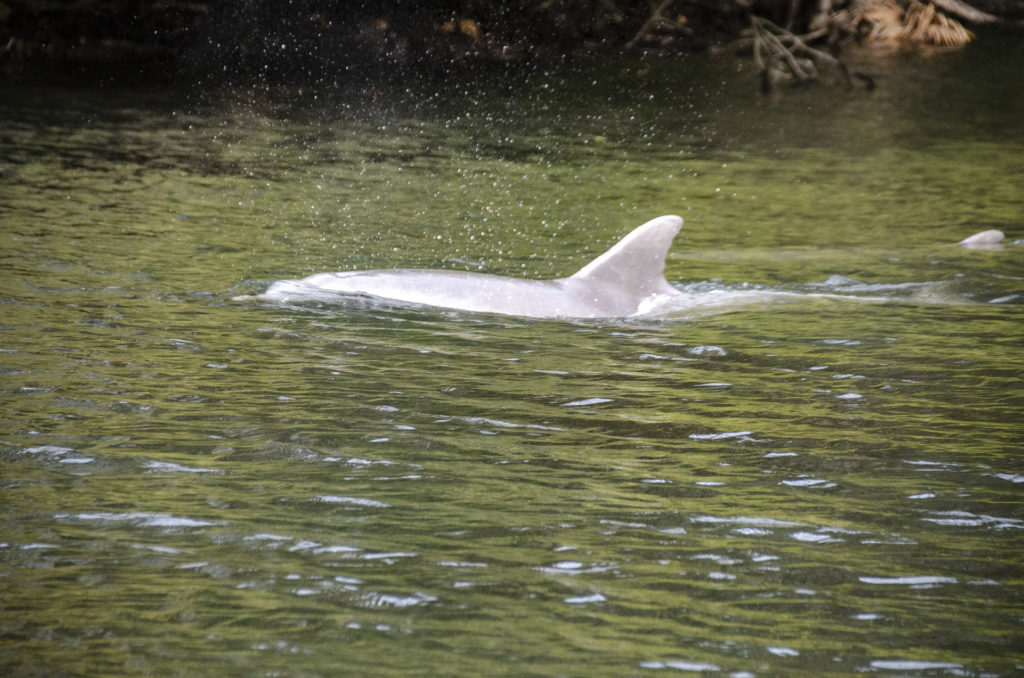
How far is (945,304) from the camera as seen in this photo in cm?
1137

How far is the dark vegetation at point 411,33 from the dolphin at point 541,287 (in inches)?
812

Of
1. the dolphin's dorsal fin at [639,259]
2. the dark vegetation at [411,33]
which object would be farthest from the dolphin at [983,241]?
the dark vegetation at [411,33]

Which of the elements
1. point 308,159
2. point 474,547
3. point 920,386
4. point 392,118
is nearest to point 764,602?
point 474,547

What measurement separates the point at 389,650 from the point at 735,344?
5.66 meters

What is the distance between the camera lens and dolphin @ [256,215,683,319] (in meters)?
10.3

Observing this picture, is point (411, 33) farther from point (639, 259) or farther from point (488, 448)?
point (488, 448)

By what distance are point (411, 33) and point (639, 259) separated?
2529 centimetres

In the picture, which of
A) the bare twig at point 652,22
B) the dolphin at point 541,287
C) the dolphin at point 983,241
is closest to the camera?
the dolphin at point 541,287

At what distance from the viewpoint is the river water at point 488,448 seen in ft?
15.0

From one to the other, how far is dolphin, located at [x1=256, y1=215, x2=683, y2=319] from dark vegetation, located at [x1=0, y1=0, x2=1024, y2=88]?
20.6m

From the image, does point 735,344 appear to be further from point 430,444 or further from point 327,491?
point 327,491

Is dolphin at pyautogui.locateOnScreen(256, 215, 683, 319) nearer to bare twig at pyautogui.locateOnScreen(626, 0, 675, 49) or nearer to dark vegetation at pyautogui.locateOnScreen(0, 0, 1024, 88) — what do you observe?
dark vegetation at pyautogui.locateOnScreen(0, 0, 1024, 88)

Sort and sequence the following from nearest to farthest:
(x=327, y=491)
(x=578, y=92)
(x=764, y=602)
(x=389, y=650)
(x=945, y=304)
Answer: (x=389, y=650) < (x=764, y=602) < (x=327, y=491) < (x=945, y=304) < (x=578, y=92)

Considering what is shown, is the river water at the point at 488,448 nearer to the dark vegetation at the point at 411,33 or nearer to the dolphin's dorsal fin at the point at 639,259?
the dolphin's dorsal fin at the point at 639,259
